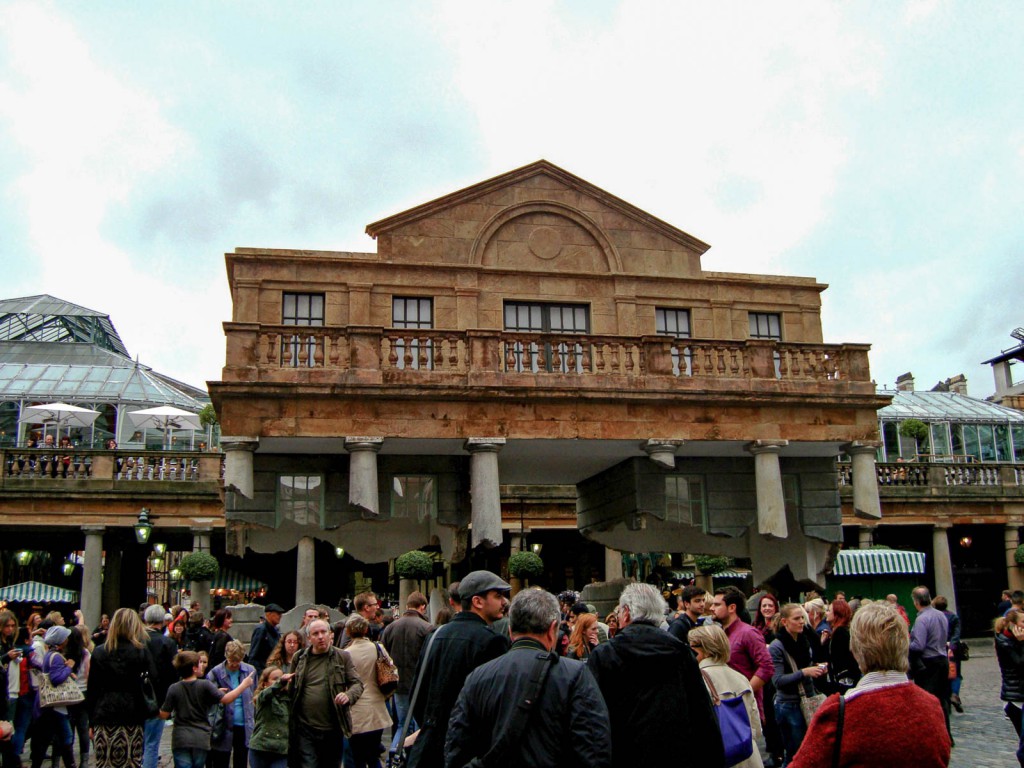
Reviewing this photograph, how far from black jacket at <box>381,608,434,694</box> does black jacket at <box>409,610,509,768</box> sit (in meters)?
4.45

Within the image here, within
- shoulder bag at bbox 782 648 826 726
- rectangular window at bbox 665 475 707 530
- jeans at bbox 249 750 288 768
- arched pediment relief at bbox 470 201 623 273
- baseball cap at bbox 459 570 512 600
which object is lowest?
jeans at bbox 249 750 288 768

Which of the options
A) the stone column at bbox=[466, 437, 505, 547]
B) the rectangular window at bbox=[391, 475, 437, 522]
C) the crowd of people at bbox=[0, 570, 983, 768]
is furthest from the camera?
the rectangular window at bbox=[391, 475, 437, 522]

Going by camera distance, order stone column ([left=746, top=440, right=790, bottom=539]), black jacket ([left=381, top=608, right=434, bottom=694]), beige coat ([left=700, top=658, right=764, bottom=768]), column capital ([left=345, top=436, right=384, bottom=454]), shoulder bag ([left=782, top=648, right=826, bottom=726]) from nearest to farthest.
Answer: beige coat ([left=700, top=658, right=764, bottom=768]) → shoulder bag ([left=782, top=648, right=826, bottom=726]) → black jacket ([left=381, top=608, right=434, bottom=694]) → column capital ([left=345, top=436, right=384, bottom=454]) → stone column ([left=746, top=440, right=790, bottom=539])

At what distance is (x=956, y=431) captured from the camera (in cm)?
4728

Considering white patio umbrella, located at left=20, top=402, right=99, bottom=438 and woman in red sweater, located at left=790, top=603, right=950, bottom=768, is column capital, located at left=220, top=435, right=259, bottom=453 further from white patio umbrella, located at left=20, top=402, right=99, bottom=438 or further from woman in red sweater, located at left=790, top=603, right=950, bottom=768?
white patio umbrella, located at left=20, top=402, right=99, bottom=438

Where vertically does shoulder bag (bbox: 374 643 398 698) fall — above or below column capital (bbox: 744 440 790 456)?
below

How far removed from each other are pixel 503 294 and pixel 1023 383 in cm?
5886

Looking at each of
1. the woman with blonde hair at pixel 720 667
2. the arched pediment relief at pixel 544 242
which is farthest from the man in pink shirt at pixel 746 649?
the arched pediment relief at pixel 544 242

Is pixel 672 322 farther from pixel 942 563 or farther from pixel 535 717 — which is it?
pixel 535 717

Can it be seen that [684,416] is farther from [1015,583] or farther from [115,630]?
[1015,583]

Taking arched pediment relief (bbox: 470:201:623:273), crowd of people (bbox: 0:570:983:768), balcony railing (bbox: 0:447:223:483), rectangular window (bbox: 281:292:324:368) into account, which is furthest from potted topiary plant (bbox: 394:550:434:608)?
crowd of people (bbox: 0:570:983:768)

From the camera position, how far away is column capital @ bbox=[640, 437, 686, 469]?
17.5 meters

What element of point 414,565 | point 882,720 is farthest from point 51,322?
point 882,720

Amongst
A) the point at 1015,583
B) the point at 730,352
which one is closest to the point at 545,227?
the point at 730,352
